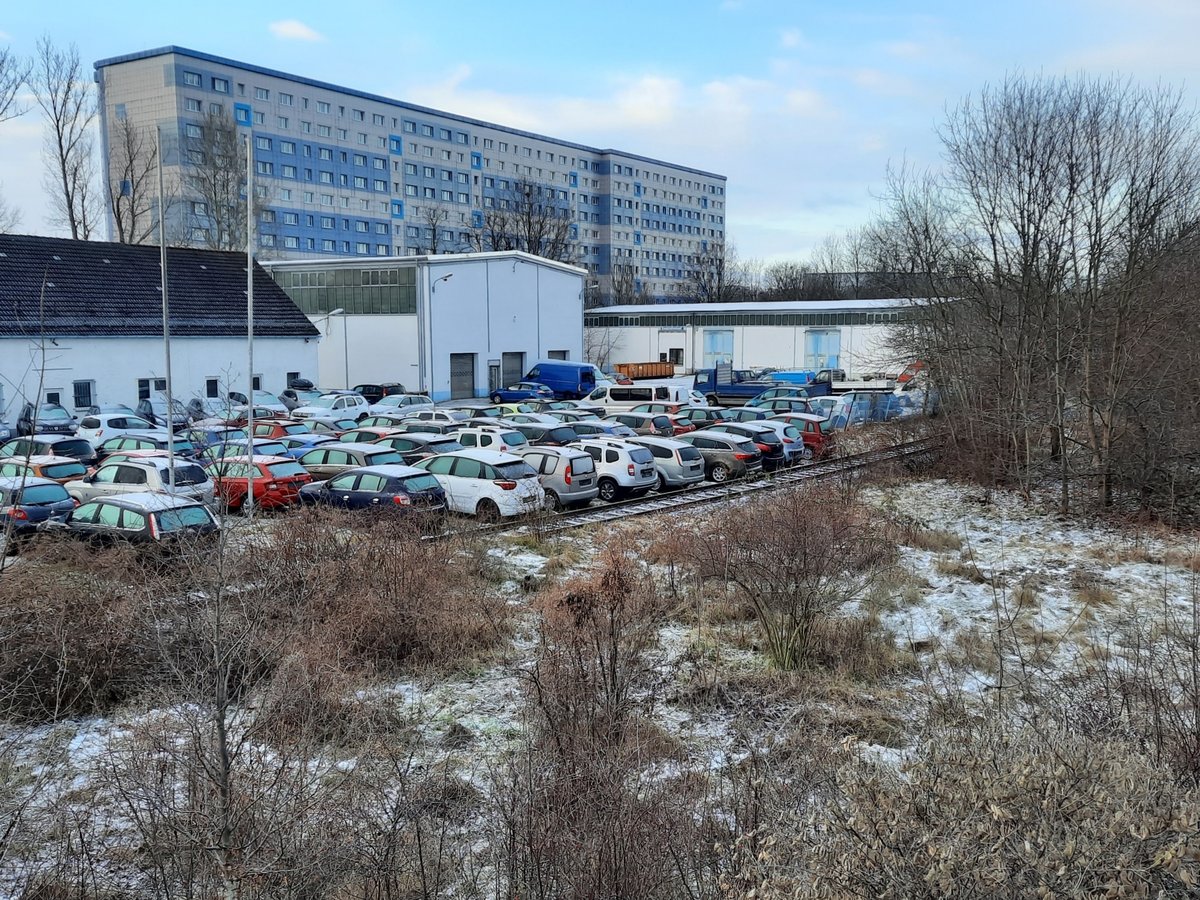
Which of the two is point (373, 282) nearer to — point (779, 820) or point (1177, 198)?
point (1177, 198)

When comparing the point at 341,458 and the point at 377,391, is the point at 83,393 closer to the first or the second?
the point at 377,391

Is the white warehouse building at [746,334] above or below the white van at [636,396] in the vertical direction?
above

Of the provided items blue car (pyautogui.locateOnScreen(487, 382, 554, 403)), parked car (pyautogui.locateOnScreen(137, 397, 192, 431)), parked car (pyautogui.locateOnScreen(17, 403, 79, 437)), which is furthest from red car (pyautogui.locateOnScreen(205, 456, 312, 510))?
blue car (pyautogui.locateOnScreen(487, 382, 554, 403))

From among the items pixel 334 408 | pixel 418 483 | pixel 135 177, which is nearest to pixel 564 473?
pixel 418 483

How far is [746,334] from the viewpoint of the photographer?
206 feet

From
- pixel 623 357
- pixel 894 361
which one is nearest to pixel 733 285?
pixel 623 357

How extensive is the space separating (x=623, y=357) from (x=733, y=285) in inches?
1504

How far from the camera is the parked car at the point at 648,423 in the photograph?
28.8 m

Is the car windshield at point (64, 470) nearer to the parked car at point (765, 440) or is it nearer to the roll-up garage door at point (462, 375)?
the parked car at point (765, 440)

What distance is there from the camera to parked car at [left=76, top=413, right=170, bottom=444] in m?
27.5

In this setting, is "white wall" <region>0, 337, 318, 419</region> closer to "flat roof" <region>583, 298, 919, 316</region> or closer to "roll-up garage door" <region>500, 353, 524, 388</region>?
"roll-up garage door" <region>500, 353, 524, 388</region>

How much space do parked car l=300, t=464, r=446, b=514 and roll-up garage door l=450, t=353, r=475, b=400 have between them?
29.3m

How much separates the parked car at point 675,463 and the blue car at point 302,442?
8200mm

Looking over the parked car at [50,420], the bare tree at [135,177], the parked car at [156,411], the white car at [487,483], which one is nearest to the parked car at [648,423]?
the white car at [487,483]
